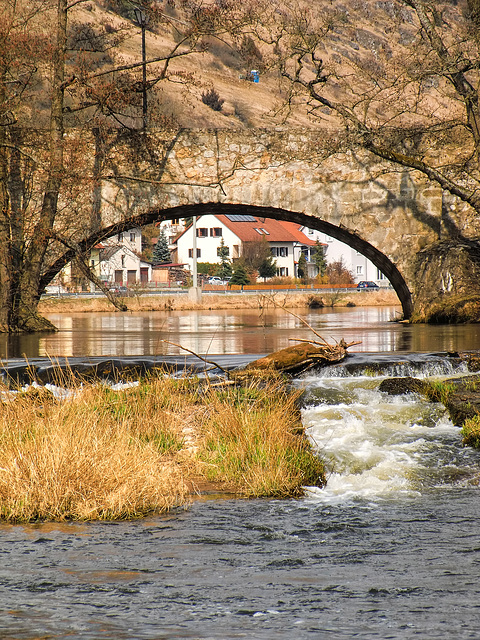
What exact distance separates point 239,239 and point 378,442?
8378 cm

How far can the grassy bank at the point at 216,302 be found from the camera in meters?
39.8

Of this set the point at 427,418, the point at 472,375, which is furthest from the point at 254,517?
the point at 472,375

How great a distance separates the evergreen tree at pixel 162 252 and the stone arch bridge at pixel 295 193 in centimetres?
7308

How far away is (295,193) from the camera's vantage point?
18.4 m

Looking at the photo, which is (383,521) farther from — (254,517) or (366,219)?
(366,219)

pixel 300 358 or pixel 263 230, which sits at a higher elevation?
pixel 263 230

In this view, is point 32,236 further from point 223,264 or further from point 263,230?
point 263,230

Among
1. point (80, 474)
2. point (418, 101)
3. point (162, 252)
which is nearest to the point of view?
point (80, 474)

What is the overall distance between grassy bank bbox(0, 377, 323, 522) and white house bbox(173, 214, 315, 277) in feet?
263

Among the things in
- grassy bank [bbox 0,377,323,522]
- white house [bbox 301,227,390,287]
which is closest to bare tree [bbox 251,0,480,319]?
grassy bank [bbox 0,377,323,522]

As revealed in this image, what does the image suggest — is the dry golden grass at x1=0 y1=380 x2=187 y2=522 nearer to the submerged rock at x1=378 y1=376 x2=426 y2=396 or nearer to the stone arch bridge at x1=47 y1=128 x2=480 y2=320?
the submerged rock at x1=378 y1=376 x2=426 y2=396

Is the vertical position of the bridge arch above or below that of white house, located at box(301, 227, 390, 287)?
below

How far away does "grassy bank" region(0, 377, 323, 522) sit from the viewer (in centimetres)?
560

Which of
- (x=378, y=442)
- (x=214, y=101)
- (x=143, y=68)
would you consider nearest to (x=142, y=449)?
(x=378, y=442)
